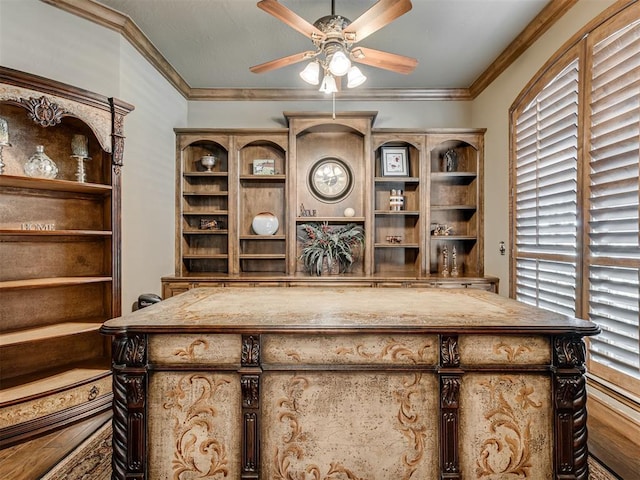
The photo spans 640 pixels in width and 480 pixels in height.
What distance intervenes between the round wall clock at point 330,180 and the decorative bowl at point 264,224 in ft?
1.90

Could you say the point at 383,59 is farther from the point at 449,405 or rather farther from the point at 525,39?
the point at 449,405


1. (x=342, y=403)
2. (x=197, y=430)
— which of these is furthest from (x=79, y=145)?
(x=342, y=403)

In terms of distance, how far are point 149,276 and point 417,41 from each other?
314 cm

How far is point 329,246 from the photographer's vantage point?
3627 mm

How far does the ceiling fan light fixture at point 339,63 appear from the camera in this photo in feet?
6.47

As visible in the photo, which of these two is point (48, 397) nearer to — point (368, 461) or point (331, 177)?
point (368, 461)

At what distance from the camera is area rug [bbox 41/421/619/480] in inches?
66.3

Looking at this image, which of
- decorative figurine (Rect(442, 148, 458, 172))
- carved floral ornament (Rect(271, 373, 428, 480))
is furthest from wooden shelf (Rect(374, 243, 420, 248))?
carved floral ornament (Rect(271, 373, 428, 480))

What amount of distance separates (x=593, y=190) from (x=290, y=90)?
3.03m

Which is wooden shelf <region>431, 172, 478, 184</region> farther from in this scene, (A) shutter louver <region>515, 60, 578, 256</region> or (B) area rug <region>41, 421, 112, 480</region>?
(B) area rug <region>41, 421, 112, 480</region>

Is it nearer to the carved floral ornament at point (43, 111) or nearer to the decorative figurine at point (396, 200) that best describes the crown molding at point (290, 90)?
the carved floral ornament at point (43, 111)

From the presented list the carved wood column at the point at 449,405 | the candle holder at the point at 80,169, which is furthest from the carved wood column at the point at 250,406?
the candle holder at the point at 80,169

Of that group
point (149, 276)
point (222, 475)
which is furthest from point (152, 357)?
point (149, 276)

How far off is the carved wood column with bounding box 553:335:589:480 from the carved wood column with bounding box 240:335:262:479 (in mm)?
1266
